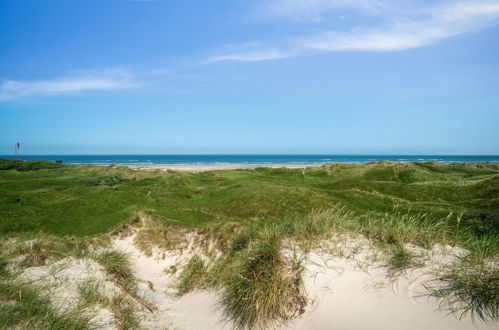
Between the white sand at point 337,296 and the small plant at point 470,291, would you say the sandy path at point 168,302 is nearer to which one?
the white sand at point 337,296

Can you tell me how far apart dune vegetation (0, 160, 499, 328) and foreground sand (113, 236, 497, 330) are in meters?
0.18

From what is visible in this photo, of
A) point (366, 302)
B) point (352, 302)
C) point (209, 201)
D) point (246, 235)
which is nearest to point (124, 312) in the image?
point (246, 235)

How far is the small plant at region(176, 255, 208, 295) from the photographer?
747 centimetres

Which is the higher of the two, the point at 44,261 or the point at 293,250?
the point at 293,250

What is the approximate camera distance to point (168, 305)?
23.1 ft

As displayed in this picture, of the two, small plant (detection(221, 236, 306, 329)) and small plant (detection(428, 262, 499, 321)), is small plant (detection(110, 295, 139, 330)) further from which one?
→ small plant (detection(428, 262, 499, 321))

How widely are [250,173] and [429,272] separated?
82.4 feet

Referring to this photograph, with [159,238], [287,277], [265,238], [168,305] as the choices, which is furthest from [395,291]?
[159,238]

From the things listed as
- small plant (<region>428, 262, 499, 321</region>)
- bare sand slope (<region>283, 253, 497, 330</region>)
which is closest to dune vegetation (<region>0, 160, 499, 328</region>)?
small plant (<region>428, 262, 499, 321</region>)

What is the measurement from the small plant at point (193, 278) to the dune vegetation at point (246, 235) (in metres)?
0.03

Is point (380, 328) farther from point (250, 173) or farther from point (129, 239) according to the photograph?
point (250, 173)

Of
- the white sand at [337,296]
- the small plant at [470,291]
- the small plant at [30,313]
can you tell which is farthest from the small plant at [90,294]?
the small plant at [470,291]

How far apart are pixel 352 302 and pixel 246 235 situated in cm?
320

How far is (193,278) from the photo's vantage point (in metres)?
7.59
